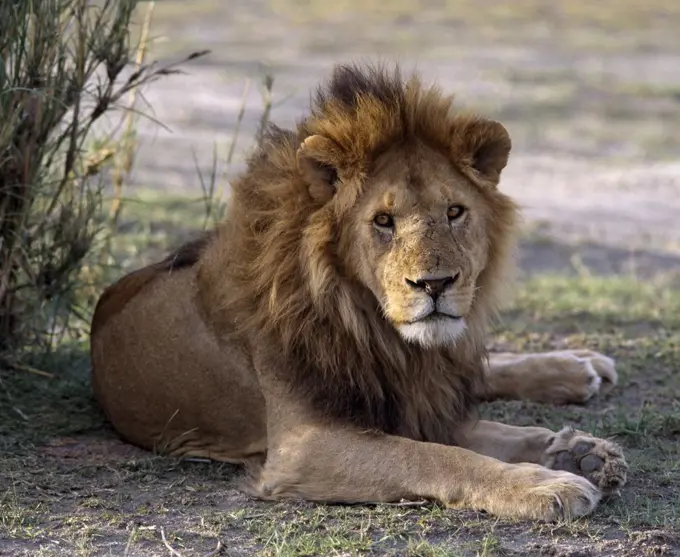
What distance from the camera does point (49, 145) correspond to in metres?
4.98


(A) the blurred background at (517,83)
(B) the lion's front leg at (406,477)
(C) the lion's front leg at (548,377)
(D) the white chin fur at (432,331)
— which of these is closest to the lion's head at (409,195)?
(D) the white chin fur at (432,331)

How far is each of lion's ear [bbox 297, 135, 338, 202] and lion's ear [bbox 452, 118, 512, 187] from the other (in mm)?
382

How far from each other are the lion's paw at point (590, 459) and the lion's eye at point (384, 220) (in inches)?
34.5

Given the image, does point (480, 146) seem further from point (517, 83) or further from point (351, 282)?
point (517, 83)

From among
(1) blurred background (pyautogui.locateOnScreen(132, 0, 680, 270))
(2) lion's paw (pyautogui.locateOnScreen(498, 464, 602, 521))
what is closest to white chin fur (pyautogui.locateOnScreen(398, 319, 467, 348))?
(2) lion's paw (pyautogui.locateOnScreen(498, 464, 602, 521))

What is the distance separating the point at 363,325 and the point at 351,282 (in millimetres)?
136

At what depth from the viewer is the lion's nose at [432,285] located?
12.0 ft

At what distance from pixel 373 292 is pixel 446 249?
29 centimetres

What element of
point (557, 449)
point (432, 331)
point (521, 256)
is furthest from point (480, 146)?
point (521, 256)

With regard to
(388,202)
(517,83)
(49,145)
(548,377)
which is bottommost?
(548,377)

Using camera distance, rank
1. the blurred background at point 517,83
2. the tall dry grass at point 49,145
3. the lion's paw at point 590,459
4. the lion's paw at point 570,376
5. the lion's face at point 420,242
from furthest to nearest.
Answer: the blurred background at point 517,83 < the lion's paw at point 570,376 < the tall dry grass at point 49,145 < the lion's paw at point 590,459 < the lion's face at point 420,242

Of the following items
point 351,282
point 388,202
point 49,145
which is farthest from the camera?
point 49,145

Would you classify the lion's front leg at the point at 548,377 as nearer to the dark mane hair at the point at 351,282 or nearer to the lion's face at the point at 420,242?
the dark mane hair at the point at 351,282

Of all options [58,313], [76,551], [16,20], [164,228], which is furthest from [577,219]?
[76,551]
